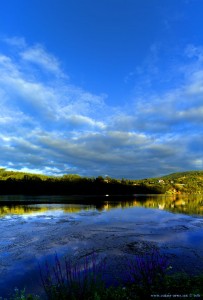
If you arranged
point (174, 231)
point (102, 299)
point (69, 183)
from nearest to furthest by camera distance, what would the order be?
point (102, 299)
point (174, 231)
point (69, 183)

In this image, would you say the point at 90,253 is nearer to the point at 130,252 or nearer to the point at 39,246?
the point at 130,252

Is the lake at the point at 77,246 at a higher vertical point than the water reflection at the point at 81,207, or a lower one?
lower

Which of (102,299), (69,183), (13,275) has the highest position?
(69,183)

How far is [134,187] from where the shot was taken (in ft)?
592

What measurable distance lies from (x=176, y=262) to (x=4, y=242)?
1357cm

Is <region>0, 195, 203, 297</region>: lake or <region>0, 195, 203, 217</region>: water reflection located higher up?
<region>0, 195, 203, 217</region>: water reflection

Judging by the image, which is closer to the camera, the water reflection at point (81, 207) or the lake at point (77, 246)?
the lake at point (77, 246)

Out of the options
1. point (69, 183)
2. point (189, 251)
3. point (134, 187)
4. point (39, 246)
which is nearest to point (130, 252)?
point (189, 251)

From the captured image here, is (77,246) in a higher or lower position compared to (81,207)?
lower

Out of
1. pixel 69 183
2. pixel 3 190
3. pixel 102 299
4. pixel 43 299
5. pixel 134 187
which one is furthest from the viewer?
pixel 134 187

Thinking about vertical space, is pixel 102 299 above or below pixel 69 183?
below

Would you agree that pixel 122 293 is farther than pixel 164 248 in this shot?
No

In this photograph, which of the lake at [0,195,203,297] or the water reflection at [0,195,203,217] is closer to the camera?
the lake at [0,195,203,297]

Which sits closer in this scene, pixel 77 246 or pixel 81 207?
pixel 77 246
